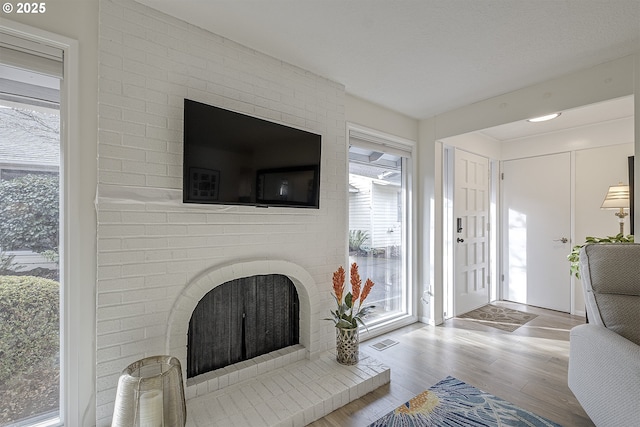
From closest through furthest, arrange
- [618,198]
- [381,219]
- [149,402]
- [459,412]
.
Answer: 1. [149,402]
2. [459,412]
3. [618,198]
4. [381,219]

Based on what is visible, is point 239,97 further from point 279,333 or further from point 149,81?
point 279,333

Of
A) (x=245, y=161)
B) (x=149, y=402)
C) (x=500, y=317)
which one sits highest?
(x=245, y=161)

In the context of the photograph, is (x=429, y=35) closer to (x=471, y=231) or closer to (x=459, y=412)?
(x=459, y=412)

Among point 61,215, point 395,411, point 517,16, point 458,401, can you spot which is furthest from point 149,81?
point 458,401

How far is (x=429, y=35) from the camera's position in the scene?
1.92 metres

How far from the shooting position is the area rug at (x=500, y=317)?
11.1ft

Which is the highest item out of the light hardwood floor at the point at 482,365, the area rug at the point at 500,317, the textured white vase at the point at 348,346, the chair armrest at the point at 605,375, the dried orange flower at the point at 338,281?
the dried orange flower at the point at 338,281

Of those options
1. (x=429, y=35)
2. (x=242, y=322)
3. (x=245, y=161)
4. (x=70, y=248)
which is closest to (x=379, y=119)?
(x=429, y=35)

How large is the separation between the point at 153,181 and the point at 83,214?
375 millimetres

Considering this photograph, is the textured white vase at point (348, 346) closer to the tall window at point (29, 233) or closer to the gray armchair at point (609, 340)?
the gray armchair at point (609, 340)

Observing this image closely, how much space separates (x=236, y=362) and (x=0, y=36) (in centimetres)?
225

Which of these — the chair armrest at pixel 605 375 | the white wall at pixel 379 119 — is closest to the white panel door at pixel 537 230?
the white wall at pixel 379 119

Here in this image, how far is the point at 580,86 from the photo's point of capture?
236cm

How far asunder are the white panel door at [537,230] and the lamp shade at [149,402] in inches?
178
